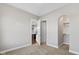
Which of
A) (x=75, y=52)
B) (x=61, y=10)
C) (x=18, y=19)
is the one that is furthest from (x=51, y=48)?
(x=18, y=19)

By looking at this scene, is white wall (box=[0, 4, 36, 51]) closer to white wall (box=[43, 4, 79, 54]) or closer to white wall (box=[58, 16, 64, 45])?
white wall (box=[43, 4, 79, 54])

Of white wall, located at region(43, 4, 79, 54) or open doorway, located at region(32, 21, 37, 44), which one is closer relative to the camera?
white wall, located at region(43, 4, 79, 54)

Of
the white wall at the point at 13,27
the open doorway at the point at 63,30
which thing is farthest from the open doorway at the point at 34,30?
the open doorway at the point at 63,30

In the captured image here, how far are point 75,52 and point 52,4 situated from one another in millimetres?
1041

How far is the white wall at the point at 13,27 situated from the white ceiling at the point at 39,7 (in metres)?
0.09

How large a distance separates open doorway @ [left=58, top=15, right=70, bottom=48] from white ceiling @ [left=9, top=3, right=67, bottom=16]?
0.29 m

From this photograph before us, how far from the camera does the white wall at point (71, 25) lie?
1515 mm

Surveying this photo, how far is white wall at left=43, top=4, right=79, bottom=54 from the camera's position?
4.97ft

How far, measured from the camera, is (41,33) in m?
1.75

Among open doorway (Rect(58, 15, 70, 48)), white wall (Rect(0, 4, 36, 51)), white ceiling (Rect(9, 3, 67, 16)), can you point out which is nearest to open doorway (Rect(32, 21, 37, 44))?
white wall (Rect(0, 4, 36, 51))

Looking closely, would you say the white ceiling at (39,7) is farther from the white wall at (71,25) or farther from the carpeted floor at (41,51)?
the carpeted floor at (41,51)

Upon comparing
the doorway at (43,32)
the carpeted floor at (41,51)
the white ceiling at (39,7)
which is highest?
the white ceiling at (39,7)

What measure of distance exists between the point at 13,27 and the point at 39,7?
0.66 metres
